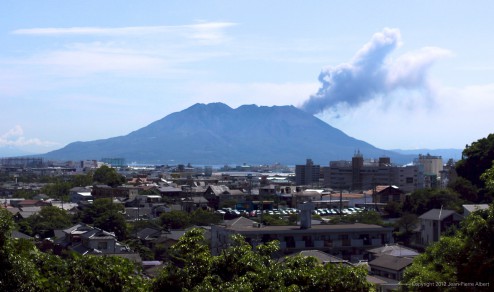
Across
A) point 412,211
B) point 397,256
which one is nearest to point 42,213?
point 412,211

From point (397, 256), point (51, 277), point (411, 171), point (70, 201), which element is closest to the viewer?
point (51, 277)

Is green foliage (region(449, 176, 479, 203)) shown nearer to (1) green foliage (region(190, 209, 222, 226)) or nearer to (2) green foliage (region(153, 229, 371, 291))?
(1) green foliage (region(190, 209, 222, 226))

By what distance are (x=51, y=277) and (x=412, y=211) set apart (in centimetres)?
2686

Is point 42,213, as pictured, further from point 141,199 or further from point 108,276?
point 108,276

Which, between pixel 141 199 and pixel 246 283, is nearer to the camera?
pixel 246 283

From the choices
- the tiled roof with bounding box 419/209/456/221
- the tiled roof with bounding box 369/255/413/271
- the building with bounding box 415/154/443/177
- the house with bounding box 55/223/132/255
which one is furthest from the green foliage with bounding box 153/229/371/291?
the building with bounding box 415/154/443/177

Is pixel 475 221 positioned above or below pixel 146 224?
above

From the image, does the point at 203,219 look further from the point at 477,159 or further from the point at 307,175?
the point at 307,175

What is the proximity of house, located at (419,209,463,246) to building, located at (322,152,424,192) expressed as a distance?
4500 centimetres

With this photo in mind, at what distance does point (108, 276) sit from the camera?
7.50 metres

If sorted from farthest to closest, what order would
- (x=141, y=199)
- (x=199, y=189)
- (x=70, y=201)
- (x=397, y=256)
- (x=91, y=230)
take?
(x=199, y=189)
(x=70, y=201)
(x=141, y=199)
(x=91, y=230)
(x=397, y=256)

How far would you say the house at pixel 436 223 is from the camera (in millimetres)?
24797

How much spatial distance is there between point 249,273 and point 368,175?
71859mm

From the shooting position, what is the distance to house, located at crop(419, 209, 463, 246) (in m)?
24.8
